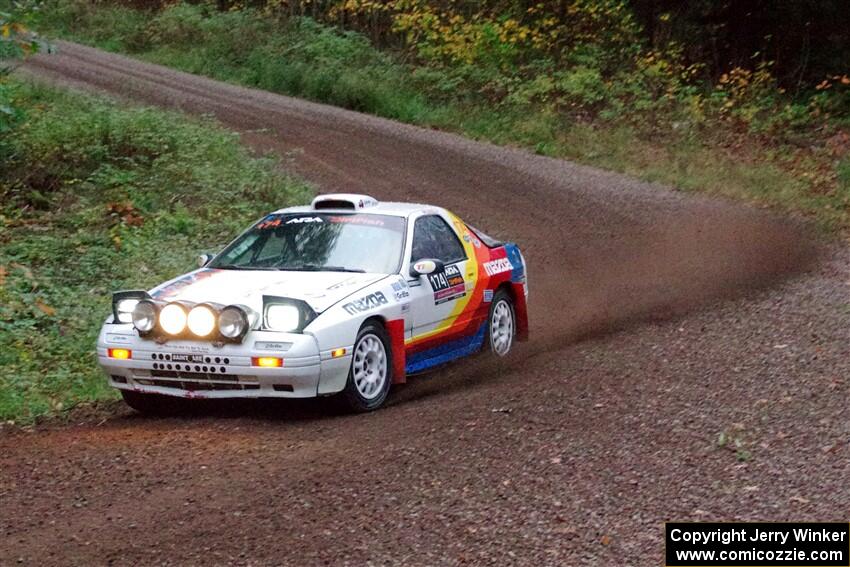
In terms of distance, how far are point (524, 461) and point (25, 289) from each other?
691 cm

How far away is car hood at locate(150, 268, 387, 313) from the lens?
8.23m

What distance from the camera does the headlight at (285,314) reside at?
8.00 metres

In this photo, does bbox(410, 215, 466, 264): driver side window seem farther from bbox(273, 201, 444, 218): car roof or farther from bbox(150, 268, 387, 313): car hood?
bbox(150, 268, 387, 313): car hood

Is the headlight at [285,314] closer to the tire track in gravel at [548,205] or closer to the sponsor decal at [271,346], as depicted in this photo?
the sponsor decal at [271,346]

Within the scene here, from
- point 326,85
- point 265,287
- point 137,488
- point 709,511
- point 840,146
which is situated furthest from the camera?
point 326,85

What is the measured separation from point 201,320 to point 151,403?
1.09 meters

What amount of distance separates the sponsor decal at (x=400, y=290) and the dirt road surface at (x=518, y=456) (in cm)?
80

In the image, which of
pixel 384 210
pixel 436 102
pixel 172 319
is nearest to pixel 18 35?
pixel 384 210

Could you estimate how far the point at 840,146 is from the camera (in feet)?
71.9

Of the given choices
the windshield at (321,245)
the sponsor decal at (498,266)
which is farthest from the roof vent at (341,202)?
the sponsor decal at (498,266)

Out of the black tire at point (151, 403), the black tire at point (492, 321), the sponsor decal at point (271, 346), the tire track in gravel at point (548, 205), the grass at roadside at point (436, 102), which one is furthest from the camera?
the grass at roadside at point (436, 102)

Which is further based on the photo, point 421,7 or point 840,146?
point 421,7

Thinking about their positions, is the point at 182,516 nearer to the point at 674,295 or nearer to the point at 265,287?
the point at 265,287

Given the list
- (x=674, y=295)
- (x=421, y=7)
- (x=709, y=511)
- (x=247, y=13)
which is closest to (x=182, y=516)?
(x=709, y=511)
